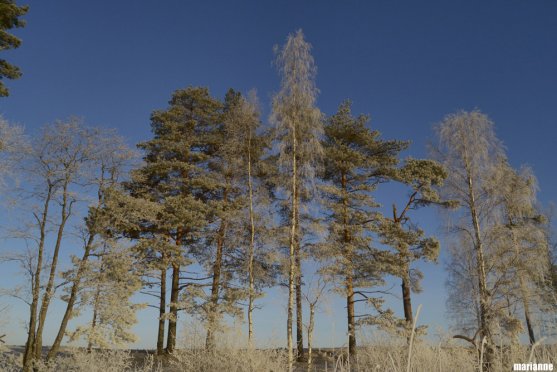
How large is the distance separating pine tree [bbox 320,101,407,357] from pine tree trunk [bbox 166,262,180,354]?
627 cm

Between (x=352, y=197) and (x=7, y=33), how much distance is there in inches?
543

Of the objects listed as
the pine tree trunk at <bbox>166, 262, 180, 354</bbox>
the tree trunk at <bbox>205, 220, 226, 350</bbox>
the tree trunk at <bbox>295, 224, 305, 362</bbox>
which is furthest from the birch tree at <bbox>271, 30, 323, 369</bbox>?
the pine tree trunk at <bbox>166, 262, 180, 354</bbox>

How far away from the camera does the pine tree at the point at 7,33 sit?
43.4 ft

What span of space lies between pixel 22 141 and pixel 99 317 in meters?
6.24

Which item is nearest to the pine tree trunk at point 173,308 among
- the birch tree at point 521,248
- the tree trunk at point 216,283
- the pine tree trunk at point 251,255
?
the tree trunk at point 216,283

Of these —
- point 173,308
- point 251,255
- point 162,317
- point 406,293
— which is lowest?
point 162,317

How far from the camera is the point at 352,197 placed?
18.0m

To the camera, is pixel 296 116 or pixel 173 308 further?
pixel 173 308

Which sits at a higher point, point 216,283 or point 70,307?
point 216,283

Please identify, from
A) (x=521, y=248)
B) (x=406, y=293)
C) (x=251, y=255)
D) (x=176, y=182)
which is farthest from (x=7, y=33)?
(x=521, y=248)

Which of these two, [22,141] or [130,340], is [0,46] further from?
[130,340]

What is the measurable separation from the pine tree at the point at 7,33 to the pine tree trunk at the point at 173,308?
8.86 metres

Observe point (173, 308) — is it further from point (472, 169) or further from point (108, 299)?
point (472, 169)

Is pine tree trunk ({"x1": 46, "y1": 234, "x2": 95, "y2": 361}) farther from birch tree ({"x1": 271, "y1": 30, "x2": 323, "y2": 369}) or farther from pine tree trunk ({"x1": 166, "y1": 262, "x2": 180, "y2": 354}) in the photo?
birch tree ({"x1": 271, "y1": 30, "x2": 323, "y2": 369})
